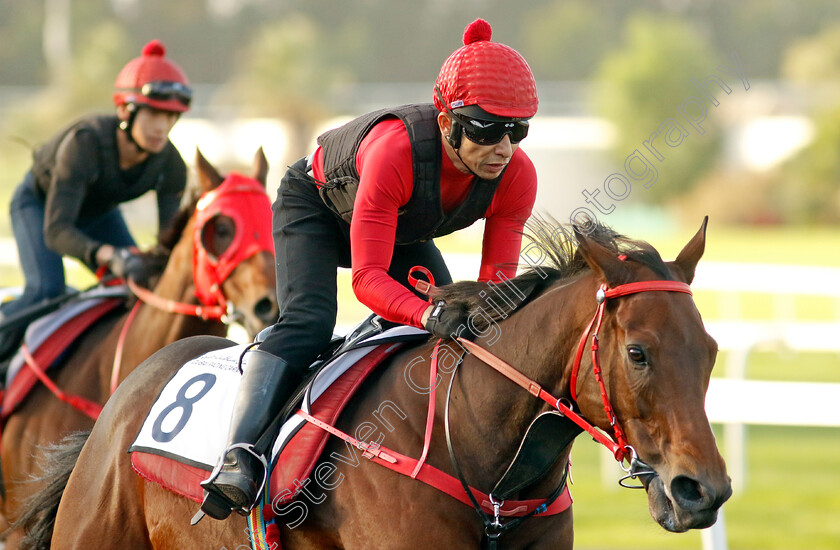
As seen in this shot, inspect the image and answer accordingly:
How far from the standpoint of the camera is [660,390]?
2.39 m

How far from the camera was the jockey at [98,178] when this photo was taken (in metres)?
5.14

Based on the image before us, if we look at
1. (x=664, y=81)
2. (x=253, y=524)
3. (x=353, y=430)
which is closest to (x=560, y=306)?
(x=353, y=430)

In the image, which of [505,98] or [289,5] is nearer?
[505,98]

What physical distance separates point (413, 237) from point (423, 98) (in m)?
49.9

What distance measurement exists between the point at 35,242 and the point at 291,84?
50.0m

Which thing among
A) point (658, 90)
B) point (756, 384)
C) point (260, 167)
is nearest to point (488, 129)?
point (260, 167)

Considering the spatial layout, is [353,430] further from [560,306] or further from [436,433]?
[560,306]

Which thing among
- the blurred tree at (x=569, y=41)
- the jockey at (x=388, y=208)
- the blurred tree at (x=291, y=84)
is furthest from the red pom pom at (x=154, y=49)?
the blurred tree at (x=569, y=41)

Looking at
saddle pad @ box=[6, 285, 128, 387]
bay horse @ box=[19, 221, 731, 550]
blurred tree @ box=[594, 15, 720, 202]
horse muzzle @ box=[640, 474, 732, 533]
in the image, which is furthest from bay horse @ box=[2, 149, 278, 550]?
blurred tree @ box=[594, 15, 720, 202]

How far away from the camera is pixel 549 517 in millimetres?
2879

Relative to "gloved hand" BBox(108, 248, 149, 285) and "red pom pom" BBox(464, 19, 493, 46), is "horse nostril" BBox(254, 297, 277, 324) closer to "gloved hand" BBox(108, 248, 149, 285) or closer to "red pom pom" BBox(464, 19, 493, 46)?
"gloved hand" BBox(108, 248, 149, 285)

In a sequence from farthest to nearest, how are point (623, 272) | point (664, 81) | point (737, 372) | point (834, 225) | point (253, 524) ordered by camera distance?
point (664, 81)
point (834, 225)
point (737, 372)
point (253, 524)
point (623, 272)

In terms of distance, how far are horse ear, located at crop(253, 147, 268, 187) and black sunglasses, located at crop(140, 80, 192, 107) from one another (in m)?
0.46

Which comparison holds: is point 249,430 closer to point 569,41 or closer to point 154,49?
point 154,49
